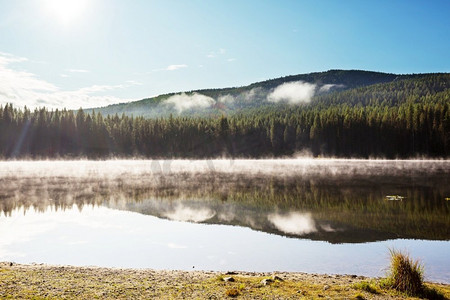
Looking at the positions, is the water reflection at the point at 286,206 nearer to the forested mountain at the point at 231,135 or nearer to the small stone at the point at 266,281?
the small stone at the point at 266,281

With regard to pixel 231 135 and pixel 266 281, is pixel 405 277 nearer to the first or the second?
pixel 266 281

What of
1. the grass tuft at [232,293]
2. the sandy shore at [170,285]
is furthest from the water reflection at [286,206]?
the grass tuft at [232,293]

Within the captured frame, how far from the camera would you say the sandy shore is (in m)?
10.9

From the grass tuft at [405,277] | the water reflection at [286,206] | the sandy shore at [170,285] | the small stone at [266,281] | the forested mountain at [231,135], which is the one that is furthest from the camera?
the forested mountain at [231,135]

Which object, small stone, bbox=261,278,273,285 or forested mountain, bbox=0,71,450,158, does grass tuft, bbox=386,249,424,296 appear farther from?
forested mountain, bbox=0,71,450,158

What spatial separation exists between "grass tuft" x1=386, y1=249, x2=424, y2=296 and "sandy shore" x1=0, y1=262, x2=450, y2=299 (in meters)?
0.48

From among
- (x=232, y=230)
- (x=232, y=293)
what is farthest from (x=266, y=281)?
(x=232, y=230)

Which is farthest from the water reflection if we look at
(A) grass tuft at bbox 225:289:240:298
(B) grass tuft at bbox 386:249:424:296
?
(A) grass tuft at bbox 225:289:240:298

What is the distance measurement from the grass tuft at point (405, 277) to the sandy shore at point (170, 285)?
48 centimetres

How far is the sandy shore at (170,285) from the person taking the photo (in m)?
10.9

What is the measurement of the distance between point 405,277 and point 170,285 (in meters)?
7.61

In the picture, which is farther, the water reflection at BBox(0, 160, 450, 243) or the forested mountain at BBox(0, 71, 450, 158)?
the forested mountain at BBox(0, 71, 450, 158)

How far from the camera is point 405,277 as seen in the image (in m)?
11.7

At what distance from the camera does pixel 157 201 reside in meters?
34.9
